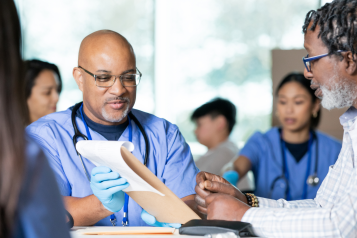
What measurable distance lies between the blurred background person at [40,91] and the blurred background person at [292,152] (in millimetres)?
1352

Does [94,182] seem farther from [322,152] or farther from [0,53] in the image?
[322,152]

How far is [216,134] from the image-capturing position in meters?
2.86

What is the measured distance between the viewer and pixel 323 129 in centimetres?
287

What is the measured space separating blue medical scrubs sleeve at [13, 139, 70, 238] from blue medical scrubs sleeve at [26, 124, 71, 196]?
0.99 metres

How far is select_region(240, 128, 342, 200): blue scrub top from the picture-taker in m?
2.39

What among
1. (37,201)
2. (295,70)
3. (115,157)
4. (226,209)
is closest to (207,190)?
(226,209)

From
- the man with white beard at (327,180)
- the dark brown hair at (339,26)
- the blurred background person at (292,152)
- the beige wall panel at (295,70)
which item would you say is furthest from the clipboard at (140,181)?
the beige wall panel at (295,70)

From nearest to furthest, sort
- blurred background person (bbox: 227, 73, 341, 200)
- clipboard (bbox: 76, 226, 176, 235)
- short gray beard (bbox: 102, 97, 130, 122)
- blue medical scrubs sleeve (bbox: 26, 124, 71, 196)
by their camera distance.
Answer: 1. clipboard (bbox: 76, 226, 176, 235)
2. blue medical scrubs sleeve (bbox: 26, 124, 71, 196)
3. short gray beard (bbox: 102, 97, 130, 122)
4. blurred background person (bbox: 227, 73, 341, 200)

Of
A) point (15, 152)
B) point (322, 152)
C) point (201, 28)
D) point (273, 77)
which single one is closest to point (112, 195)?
point (15, 152)

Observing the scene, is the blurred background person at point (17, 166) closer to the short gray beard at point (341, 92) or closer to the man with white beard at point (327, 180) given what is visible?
the man with white beard at point (327, 180)

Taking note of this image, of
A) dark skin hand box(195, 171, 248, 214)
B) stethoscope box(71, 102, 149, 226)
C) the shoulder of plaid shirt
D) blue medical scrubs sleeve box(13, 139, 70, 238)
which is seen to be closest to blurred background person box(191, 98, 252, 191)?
stethoscope box(71, 102, 149, 226)

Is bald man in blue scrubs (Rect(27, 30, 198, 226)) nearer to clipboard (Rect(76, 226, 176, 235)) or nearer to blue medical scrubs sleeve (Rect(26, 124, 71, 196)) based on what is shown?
blue medical scrubs sleeve (Rect(26, 124, 71, 196))

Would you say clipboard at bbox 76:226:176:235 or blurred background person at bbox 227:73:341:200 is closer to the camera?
clipboard at bbox 76:226:176:235

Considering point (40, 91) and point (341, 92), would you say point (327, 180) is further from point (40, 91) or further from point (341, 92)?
point (40, 91)
